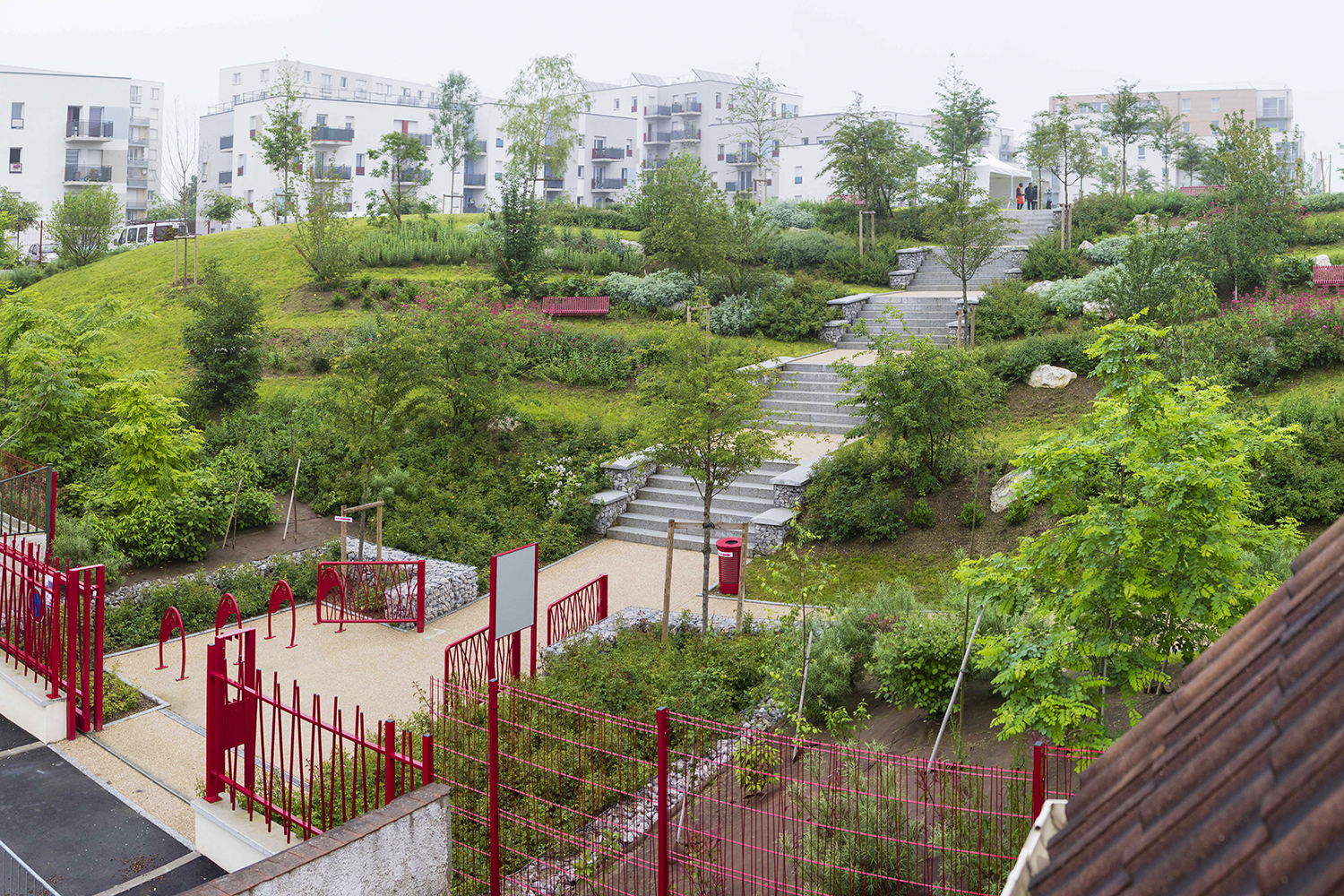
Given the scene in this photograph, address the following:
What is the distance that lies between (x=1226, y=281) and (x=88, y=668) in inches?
864

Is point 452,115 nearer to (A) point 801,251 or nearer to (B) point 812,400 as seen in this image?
(A) point 801,251

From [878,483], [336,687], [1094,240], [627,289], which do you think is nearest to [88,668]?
[336,687]

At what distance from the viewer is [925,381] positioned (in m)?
14.6

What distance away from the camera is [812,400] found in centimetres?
2062

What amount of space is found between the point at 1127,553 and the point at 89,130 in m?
76.5

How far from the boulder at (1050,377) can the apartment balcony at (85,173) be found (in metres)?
66.2

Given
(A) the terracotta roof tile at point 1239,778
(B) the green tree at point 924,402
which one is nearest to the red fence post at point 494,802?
(A) the terracotta roof tile at point 1239,778

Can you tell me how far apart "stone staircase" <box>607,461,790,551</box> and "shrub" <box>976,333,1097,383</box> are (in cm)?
496

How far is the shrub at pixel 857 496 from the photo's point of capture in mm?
14820

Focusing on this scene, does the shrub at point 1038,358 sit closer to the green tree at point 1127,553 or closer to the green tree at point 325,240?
the green tree at point 1127,553

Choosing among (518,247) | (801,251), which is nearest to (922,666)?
(518,247)

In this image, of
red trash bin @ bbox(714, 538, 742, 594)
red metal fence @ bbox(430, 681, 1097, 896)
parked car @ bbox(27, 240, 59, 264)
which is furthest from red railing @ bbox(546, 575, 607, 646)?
parked car @ bbox(27, 240, 59, 264)

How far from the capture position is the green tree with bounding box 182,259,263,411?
19.5m

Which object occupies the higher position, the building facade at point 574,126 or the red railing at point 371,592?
the building facade at point 574,126
